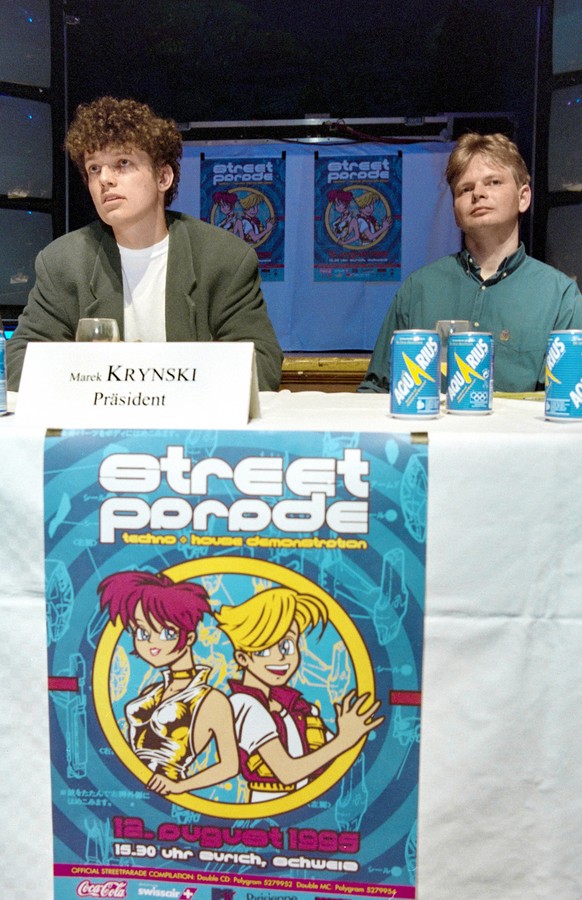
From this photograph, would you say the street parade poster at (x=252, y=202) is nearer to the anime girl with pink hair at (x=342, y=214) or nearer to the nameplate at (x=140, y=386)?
the anime girl with pink hair at (x=342, y=214)

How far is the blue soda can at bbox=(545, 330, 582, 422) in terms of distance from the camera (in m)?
0.98

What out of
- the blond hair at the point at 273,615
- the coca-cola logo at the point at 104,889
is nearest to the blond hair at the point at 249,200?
the blond hair at the point at 273,615

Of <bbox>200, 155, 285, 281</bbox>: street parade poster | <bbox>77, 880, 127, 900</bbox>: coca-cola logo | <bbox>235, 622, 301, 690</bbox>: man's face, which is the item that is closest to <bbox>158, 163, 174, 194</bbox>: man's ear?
<bbox>235, 622, 301, 690</bbox>: man's face

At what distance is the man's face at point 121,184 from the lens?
6.03 ft

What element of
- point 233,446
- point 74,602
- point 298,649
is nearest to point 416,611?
point 298,649

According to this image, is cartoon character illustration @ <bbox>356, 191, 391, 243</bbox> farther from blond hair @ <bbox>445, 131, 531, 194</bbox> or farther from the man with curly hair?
the man with curly hair

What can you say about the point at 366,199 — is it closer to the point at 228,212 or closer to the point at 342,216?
the point at 342,216

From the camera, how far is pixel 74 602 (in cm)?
96

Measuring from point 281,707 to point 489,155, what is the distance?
1.75 metres

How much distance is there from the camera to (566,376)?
1003 millimetres

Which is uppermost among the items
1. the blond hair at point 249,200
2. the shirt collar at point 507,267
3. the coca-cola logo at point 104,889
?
the blond hair at point 249,200

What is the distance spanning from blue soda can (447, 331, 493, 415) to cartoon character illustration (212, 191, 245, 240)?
3384 millimetres

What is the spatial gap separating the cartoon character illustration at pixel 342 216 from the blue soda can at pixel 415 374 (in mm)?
3377

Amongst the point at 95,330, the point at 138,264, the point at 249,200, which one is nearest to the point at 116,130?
the point at 138,264
